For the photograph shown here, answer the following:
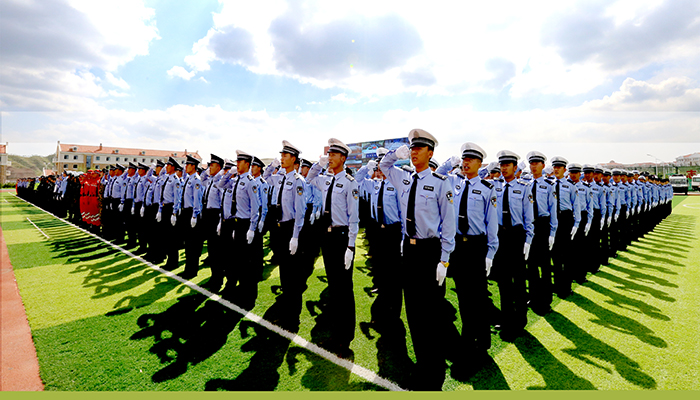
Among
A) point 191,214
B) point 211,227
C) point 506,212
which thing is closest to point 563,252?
point 506,212

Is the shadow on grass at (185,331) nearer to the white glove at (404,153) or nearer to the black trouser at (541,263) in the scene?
the white glove at (404,153)

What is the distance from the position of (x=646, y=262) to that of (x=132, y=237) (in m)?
16.3

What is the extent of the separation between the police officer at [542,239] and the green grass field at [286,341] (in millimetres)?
345

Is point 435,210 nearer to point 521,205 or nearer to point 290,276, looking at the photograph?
point 521,205

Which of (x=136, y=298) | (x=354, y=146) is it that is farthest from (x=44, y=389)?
(x=354, y=146)

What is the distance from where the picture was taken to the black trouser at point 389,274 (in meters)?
5.15

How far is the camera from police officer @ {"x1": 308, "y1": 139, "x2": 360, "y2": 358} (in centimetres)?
430

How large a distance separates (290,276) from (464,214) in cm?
284

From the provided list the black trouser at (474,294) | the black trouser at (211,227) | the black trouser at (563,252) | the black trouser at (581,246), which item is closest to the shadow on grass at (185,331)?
the black trouser at (211,227)

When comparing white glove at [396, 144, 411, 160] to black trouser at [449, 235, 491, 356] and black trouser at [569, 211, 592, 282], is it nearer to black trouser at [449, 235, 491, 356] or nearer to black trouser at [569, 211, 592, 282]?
black trouser at [449, 235, 491, 356]

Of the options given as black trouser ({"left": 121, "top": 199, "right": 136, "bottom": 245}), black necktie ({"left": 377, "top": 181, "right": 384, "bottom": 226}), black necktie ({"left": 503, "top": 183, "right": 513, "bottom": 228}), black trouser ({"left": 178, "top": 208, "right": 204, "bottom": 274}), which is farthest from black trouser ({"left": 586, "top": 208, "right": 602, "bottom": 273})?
black trouser ({"left": 121, "top": 199, "right": 136, "bottom": 245})

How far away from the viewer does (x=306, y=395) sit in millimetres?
3199

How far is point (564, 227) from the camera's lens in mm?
6246

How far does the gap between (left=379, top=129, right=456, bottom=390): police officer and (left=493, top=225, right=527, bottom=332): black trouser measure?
1895 millimetres
